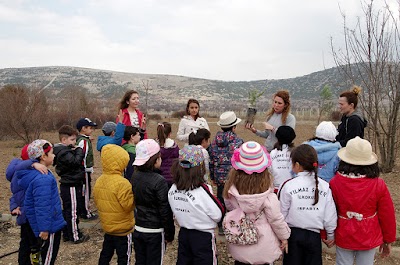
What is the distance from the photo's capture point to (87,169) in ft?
15.4

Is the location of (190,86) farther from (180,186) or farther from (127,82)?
(180,186)

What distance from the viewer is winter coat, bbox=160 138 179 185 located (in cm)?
398

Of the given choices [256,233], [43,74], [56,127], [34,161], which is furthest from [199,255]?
[43,74]

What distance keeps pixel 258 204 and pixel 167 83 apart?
105299 mm

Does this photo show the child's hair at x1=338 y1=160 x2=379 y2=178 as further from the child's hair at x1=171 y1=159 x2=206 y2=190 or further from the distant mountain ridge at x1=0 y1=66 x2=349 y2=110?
the distant mountain ridge at x1=0 y1=66 x2=349 y2=110

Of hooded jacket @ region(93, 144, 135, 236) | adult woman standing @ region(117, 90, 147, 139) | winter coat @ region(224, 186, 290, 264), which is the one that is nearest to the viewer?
winter coat @ region(224, 186, 290, 264)

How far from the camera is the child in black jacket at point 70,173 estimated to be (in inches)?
156

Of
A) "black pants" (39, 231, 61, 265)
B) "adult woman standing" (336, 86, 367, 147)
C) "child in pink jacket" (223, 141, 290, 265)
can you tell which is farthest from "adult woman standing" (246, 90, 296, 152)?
"black pants" (39, 231, 61, 265)

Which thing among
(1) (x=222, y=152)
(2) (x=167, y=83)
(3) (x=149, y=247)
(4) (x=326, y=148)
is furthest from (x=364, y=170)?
(2) (x=167, y=83)

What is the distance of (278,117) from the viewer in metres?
3.99

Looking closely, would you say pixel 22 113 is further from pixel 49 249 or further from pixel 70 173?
pixel 49 249

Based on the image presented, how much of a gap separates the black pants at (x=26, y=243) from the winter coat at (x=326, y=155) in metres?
2.75

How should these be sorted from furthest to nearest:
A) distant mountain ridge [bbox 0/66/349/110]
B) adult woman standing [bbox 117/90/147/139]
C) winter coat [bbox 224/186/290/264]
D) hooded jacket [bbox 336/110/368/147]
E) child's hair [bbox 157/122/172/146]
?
distant mountain ridge [bbox 0/66/349/110], adult woman standing [bbox 117/90/147/139], child's hair [bbox 157/122/172/146], hooded jacket [bbox 336/110/368/147], winter coat [bbox 224/186/290/264]

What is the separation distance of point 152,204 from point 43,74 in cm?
10792
